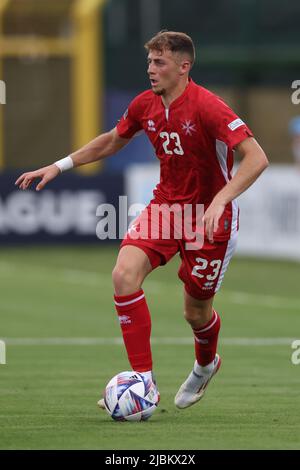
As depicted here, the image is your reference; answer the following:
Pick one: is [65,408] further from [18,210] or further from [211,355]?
[18,210]

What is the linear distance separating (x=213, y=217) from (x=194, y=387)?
1.57m

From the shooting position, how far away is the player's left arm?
8.23 metres

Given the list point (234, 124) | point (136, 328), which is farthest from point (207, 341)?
point (234, 124)

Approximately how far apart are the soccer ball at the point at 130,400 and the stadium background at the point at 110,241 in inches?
5.1

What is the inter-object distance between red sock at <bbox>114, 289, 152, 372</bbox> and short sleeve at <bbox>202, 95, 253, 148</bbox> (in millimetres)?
1083

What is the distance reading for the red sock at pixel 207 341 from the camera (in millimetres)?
9430

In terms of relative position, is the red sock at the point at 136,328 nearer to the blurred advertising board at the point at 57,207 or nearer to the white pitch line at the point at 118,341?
the white pitch line at the point at 118,341

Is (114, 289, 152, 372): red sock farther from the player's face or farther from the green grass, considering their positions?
the player's face

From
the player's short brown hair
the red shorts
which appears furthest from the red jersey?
the player's short brown hair

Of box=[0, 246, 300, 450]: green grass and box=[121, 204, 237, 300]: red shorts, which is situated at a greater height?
box=[121, 204, 237, 300]: red shorts

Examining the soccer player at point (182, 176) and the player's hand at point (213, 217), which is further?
the soccer player at point (182, 176)

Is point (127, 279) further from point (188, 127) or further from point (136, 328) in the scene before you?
point (188, 127)

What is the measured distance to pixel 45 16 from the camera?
3019cm

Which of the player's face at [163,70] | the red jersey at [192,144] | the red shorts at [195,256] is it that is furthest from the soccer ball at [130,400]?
the player's face at [163,70]
